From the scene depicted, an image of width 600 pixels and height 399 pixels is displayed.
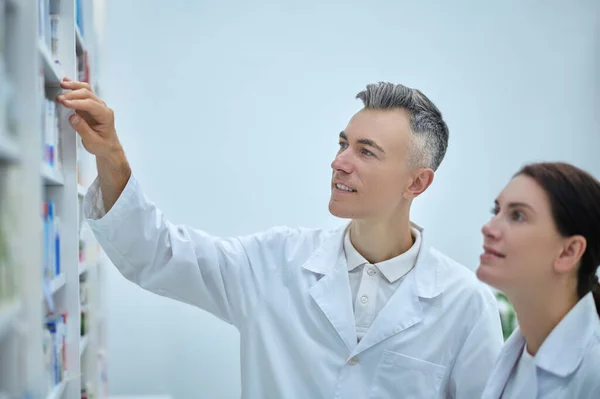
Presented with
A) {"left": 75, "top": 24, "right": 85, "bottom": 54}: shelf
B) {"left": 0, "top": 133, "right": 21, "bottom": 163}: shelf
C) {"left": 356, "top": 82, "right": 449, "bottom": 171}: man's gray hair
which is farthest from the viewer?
{"left": 75, "top": 24, "right": 85, "bottom": 54}: shelf

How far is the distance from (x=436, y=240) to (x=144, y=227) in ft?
8.08

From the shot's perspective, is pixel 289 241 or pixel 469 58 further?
pixel 469 58

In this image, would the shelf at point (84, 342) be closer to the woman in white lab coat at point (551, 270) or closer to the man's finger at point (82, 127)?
the man's finger at point (82, 127)

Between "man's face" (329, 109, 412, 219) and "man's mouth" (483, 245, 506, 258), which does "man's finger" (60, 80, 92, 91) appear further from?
"man's mouth" (483, 245, 506, 258)

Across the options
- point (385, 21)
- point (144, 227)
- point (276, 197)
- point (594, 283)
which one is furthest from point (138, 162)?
point (594, 283)

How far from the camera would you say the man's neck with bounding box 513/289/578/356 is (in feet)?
4.09

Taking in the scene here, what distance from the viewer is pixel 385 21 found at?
11.4 feet

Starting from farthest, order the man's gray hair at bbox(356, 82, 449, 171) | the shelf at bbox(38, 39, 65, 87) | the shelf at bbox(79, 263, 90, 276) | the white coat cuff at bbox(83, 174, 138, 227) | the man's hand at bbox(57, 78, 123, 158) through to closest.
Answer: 1. the shelf at bbox(79, 263, 90, 276)
2. the man's gray hair at bbox(356, 82, 449, 171)
3. the white coat cuff at bbox(83, 174, 138, 227)
4. the man's hand at bbox(57, 78, 123, 158)
5. the shelf at bbox(38, 39, 65, 87)

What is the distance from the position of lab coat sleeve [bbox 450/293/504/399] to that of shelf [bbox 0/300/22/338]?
1083 millimetres

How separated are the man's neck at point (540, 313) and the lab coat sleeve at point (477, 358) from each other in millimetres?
196

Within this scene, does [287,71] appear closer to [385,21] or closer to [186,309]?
[385,21]

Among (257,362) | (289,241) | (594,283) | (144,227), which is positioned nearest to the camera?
(594,283)

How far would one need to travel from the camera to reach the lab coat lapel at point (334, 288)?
1.53 meters

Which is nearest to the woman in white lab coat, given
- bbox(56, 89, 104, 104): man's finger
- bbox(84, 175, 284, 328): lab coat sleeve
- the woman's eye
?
the woman's eye
